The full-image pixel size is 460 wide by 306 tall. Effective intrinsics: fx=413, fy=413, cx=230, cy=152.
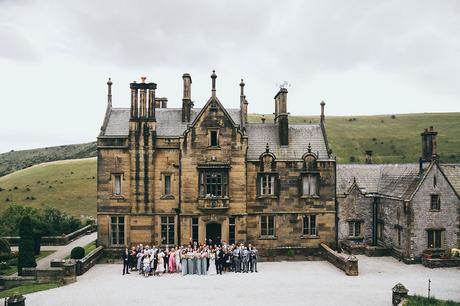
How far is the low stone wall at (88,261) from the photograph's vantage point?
29.3m

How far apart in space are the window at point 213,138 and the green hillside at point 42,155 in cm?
11127

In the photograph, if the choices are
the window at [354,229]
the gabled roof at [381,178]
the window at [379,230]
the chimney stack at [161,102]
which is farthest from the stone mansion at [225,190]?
the chimney stack at [161,102]

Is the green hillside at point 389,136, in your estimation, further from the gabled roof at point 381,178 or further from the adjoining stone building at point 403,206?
the adjoining stone building at point 403,206

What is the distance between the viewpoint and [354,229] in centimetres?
3812

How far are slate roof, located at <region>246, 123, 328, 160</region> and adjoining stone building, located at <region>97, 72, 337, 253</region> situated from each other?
0.81 meters

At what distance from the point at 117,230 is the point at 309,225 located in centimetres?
1666

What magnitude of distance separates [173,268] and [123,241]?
7.73 meters

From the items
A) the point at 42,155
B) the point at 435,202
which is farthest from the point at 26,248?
the point at 42,155

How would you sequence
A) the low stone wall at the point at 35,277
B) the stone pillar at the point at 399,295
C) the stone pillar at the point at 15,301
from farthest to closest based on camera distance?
1. the low stone wall at the point at 35,277
2. the stone pillar at the point at 399,295
3. the stone pillar at the point at 15,301

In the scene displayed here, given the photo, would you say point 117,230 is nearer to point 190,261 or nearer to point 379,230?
point 190,261

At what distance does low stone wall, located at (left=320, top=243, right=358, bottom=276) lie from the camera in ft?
94.3

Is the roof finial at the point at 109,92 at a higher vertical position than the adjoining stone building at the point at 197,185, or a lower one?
higher

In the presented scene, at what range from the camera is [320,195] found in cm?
3641

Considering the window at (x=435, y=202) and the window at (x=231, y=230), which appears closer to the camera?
the window at (x=435, y=202)
